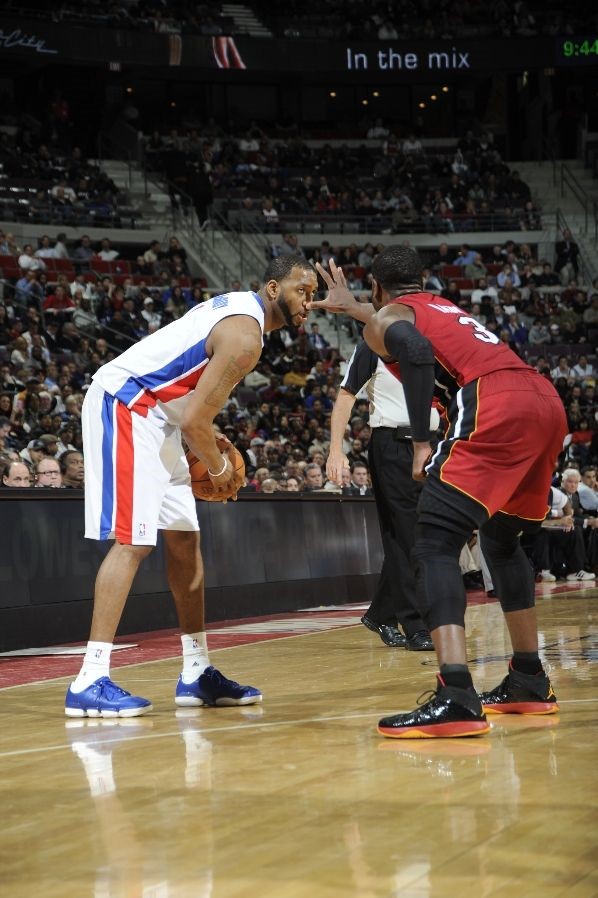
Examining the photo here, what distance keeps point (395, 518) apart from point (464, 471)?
312cm

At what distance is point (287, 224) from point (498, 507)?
24.8m

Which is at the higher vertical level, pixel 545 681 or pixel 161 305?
pixel 161 305

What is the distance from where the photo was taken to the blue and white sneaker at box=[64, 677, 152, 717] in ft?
15.4

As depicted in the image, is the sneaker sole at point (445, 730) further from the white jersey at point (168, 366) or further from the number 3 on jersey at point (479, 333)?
the white jersey at point (168, 366)

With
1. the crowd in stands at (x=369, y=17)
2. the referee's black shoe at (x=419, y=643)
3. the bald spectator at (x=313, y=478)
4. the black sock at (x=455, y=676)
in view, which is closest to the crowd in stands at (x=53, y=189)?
the crowd in stands at (x=369, y=17)

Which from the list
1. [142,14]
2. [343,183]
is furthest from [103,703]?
[142,14]

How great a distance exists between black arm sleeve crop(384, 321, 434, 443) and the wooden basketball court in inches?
45.4

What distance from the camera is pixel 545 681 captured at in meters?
4.58

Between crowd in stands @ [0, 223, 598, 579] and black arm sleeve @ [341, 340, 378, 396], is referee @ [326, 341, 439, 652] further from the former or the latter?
crowd in stands @ [0, 223, 598, 579]

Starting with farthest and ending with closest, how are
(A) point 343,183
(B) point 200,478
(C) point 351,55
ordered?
(C) point 351,55 < (A) point 343,183 < (B) point 200,478

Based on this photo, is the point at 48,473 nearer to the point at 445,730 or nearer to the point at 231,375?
the point at 231,375

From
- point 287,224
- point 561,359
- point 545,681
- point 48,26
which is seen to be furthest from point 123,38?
point 545,681

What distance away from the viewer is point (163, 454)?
5.04 m

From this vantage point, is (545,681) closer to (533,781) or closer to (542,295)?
(533,781)
